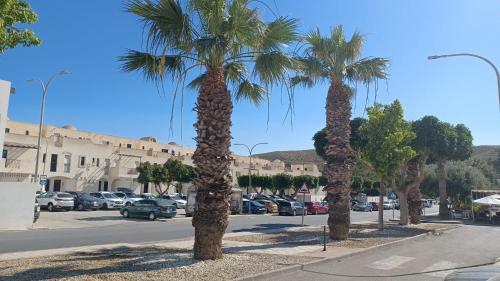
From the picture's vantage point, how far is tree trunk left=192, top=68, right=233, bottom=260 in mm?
11672

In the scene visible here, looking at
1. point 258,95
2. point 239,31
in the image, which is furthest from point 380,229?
point 239,31

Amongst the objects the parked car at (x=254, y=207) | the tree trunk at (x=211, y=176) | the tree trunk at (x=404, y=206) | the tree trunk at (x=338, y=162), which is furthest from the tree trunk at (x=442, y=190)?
the tree trunk at (x=211, y=176)

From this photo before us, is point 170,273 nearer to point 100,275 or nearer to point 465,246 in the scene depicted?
point 100,275

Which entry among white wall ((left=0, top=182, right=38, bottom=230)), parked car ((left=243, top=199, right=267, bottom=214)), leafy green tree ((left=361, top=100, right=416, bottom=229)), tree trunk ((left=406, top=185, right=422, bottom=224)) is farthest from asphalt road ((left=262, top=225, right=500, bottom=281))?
parked car ((left=243, top=199, right=267, bottom=214))

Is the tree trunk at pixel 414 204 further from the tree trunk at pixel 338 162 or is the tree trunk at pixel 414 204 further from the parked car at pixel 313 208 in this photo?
the parked car at pixel 313 208

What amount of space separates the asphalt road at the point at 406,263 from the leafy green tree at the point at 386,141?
14.9 ft

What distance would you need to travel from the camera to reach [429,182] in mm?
56500

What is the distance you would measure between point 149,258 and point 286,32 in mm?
6838

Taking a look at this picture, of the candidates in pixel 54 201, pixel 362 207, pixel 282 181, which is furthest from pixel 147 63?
pixel 282 181

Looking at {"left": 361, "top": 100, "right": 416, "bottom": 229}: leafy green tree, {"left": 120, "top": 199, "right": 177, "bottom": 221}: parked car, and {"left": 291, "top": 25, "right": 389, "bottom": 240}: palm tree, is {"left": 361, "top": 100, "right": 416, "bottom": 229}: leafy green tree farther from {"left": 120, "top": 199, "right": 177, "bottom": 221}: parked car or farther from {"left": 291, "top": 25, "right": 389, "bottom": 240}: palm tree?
{"left": 120, "top": 199, "right": 177, "bottom": 221}: parked car

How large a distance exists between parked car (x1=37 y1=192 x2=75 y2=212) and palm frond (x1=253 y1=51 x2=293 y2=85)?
97.2 ft

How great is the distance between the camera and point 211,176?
1171 cm

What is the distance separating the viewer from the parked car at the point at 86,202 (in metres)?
39.9

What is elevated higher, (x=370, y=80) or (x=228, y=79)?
(x=370, y=80)
